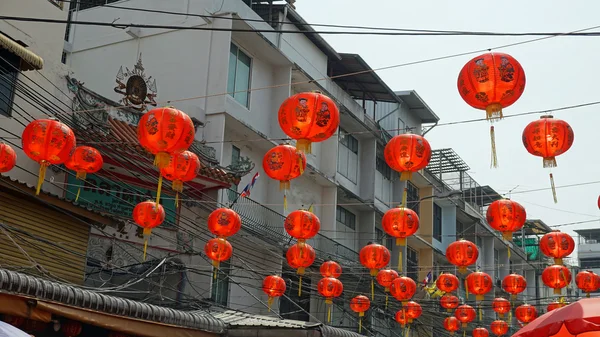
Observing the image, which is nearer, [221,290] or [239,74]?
[221,290]

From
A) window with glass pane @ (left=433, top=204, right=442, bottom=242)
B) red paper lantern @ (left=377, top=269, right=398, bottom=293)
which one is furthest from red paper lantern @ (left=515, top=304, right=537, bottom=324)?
window with glass pane @ (left=433, top=204, right=442, bottom=242)

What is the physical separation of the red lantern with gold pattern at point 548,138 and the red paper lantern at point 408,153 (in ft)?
5.36

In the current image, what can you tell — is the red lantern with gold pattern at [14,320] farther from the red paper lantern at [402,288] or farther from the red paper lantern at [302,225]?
the red paper lantern at [402,288]

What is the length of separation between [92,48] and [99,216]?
9.99 metres

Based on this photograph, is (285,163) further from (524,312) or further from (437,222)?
(437,222)

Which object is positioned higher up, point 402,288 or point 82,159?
point 82,159

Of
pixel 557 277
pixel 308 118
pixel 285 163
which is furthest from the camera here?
pixel 557 277

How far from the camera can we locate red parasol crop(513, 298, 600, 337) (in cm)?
866

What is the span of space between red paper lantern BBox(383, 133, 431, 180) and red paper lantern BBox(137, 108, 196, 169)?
134 inches

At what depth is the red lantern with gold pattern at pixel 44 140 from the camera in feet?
38.0

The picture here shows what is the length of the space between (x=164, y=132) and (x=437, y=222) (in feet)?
89.2

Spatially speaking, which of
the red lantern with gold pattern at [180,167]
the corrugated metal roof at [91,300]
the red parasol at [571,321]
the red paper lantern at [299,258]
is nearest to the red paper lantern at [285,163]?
the red lantern with gold pattern at [180,167]

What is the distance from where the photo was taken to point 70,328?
12750mm

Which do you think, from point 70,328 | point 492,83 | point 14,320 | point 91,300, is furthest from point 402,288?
point 492,83
